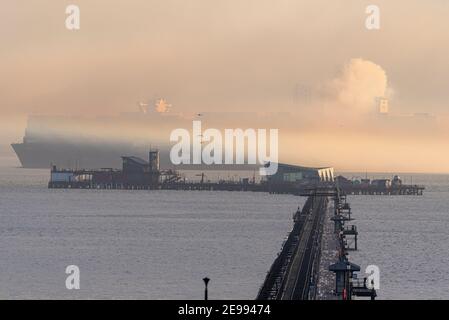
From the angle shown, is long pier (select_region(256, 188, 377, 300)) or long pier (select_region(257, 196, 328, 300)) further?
long pier (select_region(257, 196, 328, 300))

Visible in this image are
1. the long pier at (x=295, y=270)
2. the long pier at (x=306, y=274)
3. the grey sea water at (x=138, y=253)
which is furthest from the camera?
the grey sea water at (x=138, y=253)

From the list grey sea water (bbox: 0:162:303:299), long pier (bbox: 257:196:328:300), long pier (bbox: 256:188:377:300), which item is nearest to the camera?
long pier (bbox: 256:188:377:300)

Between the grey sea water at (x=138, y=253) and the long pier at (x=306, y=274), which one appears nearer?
the long pier at (x=306, y=274)

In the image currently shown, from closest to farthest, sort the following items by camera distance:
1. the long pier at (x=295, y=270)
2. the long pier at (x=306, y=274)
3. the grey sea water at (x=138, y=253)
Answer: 1. the long pier at (x=306, y=274)
2. the long pier at (x=295, y=270)
3. the grey sea water at (x=138, y=253)
